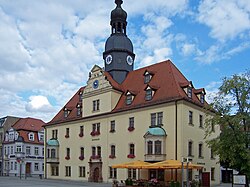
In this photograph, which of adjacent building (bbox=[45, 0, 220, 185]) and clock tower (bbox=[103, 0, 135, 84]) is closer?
adjacent building (bbox=[45, 0, 220, 185])

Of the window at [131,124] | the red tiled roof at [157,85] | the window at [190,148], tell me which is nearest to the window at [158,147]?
the window at [190,148]

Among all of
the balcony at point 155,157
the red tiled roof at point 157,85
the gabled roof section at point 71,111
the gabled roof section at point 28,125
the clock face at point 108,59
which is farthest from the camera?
the gabled roof section at point 28,125

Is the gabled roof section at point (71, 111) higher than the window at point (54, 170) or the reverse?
higher

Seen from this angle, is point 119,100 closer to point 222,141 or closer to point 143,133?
point 143,133

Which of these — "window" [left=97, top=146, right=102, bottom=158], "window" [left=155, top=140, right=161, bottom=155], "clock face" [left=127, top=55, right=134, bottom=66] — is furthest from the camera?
"clock face" [left=127, top=55, right=134, bottom=66]

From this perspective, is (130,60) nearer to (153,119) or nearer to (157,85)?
(157,85)

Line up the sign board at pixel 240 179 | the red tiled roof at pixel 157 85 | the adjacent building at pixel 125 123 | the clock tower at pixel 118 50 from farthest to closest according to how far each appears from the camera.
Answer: the clock tower at pixel 118 50, the red tiled roof at pixel 157 85, the adjacent building at pixel 125 123, the sign board at pixel 240 179

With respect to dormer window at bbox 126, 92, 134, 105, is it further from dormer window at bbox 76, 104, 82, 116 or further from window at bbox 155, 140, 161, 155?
dormer window at bbox 76, 104, 82, 116

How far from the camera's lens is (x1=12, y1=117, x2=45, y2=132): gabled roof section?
72137 mm

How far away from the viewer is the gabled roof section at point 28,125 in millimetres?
72137

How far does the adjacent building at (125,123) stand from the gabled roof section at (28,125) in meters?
17.3

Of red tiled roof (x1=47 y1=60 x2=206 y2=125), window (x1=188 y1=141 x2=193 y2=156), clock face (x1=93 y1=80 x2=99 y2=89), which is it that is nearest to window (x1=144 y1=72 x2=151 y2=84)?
red tiled roof (x1=47 y1=60 x2=206 y2=125)

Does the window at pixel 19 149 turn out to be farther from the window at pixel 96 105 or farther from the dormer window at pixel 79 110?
the window at pixel 96 105

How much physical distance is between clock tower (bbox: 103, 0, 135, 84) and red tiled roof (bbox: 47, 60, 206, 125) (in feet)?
3.99
